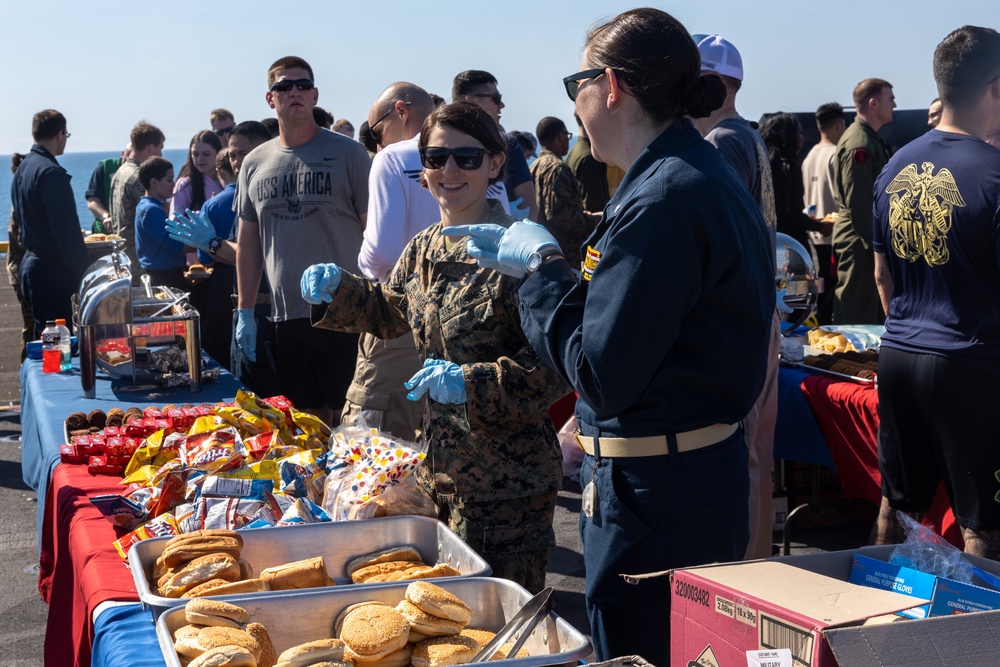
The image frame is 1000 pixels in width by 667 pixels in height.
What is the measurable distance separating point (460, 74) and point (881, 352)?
10.6 feet

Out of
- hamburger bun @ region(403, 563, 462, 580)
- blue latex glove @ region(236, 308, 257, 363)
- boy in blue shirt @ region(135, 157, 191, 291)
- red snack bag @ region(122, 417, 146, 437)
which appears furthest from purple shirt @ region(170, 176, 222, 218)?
hamburger bun @ region(403, 563, 462, 580)

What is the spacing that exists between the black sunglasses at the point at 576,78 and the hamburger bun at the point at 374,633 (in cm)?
102

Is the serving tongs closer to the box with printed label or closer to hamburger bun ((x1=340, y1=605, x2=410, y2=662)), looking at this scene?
hamburger bun ((x1=340, y1=605, x2=410, y2=662))

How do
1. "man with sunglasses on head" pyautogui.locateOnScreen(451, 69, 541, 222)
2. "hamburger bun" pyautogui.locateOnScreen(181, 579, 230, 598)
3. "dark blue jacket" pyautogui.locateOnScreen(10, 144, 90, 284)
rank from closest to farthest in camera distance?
"hamburger bun" pyautogui.locateOnScreen(181, 579, 230, 598) → "man with sunglasses on head" pyautogui.locateOnScreen(451, 69, 541, 222) → "dark blue jacket" pyautogui.locateOnScreen(10, 144, 90, 284)

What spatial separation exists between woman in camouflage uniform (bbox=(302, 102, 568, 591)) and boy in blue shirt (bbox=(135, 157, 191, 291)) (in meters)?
4.69

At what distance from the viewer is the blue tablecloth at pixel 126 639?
72.6 inches

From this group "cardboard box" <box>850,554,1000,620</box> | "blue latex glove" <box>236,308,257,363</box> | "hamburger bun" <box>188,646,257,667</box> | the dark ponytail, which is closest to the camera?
"cardboard box" <box>850,554,1000,620</box>

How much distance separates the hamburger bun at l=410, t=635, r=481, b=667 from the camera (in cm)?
168

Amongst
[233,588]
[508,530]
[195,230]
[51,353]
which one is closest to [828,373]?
[508,530]

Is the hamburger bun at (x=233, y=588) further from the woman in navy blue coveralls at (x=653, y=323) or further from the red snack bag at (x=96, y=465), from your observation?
the red snack bag at (x=96, y=465)

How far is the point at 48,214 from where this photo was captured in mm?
6668

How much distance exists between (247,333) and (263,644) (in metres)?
3.15

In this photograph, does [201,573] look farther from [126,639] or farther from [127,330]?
[127,330]

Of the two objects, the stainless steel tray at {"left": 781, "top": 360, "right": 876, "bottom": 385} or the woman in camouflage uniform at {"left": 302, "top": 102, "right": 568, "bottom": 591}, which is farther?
the stainless steel tray at {"left": 781, "top": 360, "right": 876, "bottom": 385}
